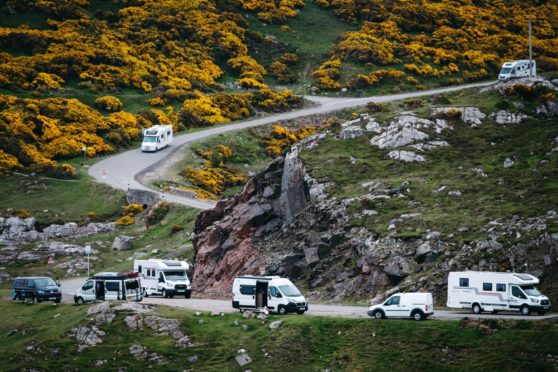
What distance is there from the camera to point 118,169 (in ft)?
388

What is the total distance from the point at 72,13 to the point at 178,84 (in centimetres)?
2862

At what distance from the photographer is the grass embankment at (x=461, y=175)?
69.8 m

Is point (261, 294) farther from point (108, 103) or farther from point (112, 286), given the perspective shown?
point (108, 103)

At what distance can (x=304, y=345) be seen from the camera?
54875 millimetres

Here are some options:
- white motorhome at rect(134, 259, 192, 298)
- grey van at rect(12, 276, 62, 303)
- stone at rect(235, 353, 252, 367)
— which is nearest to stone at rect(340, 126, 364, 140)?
white motorhome at rect(134, 259, 192, 298)

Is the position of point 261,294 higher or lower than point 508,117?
lower

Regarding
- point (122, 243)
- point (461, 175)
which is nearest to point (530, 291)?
point (461, 175)

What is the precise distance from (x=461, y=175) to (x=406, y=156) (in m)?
6.34

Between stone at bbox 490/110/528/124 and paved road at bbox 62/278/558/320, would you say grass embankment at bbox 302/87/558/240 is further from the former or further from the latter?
paved road at bbox 62/278/558/320

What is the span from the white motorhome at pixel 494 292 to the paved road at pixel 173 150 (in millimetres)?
46126

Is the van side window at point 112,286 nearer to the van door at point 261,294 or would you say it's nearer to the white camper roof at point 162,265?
the white camper roof at point 162,265

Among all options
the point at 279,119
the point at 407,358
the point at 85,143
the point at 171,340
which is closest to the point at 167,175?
the point at 85,143

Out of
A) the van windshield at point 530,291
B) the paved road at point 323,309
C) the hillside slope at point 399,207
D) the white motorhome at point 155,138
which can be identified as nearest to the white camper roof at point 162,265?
the paved road at point 323,309

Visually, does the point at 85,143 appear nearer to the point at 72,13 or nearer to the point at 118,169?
the point at 118,169
